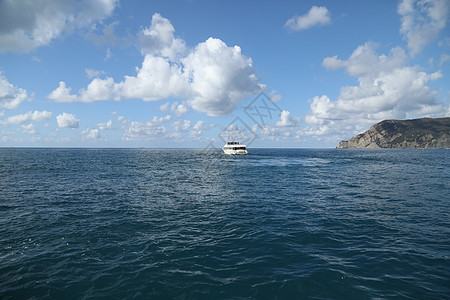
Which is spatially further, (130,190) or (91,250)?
(130,190)

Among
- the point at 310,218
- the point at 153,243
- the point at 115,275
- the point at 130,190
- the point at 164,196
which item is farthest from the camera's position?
the point at 130,190

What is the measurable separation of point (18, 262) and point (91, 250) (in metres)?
3.16

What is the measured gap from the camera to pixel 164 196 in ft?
86.1

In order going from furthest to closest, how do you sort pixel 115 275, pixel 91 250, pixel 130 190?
pixel 130 190 → pixel 91 250 → pixel 115 275

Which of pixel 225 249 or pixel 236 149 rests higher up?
pixel 236 149

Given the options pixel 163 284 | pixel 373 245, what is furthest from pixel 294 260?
pixel 163 284

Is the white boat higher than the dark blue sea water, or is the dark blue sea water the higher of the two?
the white boat

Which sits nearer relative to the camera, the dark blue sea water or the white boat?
the dark blue sea water

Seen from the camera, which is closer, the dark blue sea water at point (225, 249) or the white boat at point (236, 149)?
the dark blue sea water at point (225, 249)

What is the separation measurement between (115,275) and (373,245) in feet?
45.9

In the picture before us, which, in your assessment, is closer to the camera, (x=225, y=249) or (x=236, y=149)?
(x=225, y=249)

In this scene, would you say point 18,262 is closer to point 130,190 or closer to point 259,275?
point 259,275

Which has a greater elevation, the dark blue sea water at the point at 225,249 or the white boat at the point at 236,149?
the white boat at the point at 236,149

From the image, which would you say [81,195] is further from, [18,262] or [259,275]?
[259,275]
